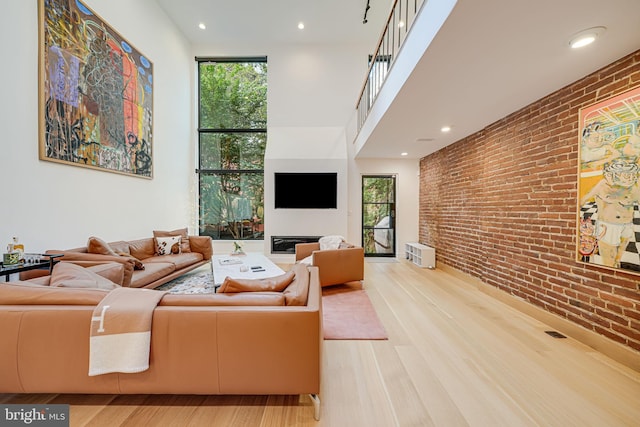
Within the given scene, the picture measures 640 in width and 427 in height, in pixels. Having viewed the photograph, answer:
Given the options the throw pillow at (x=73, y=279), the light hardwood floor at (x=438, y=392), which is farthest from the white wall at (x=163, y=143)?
the light hardwood floor at (x=438, y=392)

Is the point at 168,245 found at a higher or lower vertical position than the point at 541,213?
lower

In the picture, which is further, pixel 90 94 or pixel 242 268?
pixel 90 94

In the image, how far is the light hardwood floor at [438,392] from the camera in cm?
154

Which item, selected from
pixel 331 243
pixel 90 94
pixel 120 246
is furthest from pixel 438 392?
pixel 90 94

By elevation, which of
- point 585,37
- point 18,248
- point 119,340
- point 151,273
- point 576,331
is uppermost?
point 585,37

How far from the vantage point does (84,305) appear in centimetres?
151

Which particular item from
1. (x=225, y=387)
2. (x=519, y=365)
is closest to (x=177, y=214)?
(x=225, y=387)

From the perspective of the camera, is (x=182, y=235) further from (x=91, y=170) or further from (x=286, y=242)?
(x=286, y=242)

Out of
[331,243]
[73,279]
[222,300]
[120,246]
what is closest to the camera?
[222,300]

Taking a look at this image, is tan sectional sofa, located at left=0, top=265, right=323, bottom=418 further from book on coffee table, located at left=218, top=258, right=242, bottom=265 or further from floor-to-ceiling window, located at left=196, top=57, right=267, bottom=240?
floor-to-ceiling window, located at left=196, top=57, right=267, bottom=240

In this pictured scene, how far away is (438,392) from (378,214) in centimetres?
489

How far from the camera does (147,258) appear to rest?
429 cm

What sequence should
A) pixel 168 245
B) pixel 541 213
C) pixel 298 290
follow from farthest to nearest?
pixel 168 245
pixel 541 213
pixel 298 290

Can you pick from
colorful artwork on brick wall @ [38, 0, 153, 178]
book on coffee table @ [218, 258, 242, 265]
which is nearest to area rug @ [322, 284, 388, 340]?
book on coffee table @ [218, 258, 242, 265]
